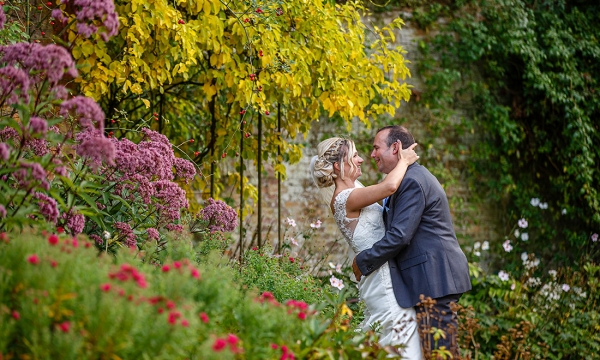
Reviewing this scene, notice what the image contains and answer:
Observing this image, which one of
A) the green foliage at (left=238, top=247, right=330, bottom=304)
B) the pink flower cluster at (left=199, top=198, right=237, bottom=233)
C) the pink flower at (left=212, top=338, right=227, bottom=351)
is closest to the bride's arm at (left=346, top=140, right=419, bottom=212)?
the green foliage at (left=238, top=247, right=330, bottom=304)

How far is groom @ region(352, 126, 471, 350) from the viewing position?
3051mm

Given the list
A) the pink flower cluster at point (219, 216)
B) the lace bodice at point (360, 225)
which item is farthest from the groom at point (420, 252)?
the pink flower cluster at point (219, 216)

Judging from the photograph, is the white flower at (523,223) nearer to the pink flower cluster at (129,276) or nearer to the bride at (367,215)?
the bride at (367,215)

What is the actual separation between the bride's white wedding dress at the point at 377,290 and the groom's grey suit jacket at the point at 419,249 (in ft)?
0.15

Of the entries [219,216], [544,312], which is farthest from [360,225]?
Result: [544,312]

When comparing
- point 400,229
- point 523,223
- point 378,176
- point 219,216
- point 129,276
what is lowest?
point 129,276

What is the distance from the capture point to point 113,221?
9.37ft

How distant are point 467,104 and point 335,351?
5.44 m

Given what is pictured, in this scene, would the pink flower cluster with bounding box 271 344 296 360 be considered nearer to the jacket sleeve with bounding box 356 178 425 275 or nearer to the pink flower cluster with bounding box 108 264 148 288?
the pink flower cluster with bounding box 108 264 148 288

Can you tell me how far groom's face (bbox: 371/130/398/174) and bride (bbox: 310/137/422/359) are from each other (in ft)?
0.12

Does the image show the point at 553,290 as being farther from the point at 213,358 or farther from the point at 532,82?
the point at 213,358

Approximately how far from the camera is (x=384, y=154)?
3.38 metres

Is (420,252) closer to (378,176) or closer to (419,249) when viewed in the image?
(419,249)

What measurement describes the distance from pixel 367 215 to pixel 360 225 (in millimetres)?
79
